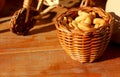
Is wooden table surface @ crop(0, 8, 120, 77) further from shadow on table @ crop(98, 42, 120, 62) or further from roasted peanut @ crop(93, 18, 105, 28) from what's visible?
roasted peanut @ crop(93, 18, 105, 28)

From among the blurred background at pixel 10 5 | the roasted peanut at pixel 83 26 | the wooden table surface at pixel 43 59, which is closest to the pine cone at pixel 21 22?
the wooden table surface at pixel 43 59

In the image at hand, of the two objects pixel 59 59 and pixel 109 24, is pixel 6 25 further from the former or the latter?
pixel 109 24

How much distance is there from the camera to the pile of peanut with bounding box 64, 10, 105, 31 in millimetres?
818

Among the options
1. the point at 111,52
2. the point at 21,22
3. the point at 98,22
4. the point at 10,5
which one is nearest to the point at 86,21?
the point at 98,22

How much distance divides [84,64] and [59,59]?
0.28ft

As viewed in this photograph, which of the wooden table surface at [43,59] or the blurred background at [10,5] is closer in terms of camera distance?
the wooden table surface at [43,59]

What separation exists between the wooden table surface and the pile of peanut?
120 mm

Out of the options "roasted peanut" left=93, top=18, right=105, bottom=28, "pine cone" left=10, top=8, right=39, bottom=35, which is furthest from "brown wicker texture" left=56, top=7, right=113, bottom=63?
"pine cone" left=10, top=8, right=39, bottom=35

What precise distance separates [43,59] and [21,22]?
0.19m

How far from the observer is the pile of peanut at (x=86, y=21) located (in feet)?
2.68

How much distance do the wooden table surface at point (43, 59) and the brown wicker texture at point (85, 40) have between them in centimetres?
4

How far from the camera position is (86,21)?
844 millimetres

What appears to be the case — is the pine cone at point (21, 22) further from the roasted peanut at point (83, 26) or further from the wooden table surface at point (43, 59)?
the roasted peanut at point (83, 26)

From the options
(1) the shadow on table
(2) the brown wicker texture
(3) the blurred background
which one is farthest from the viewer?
(3) the blurred background
